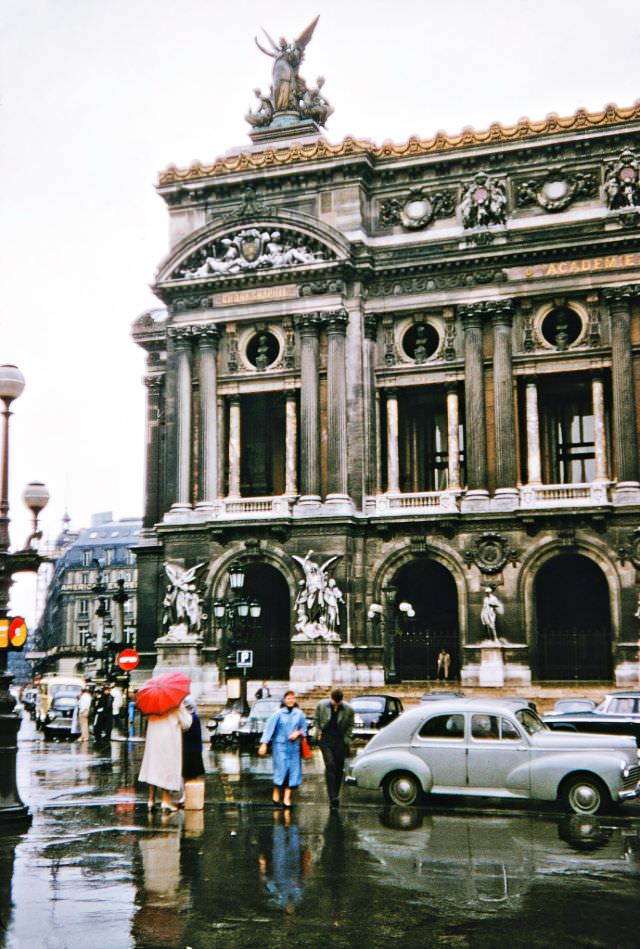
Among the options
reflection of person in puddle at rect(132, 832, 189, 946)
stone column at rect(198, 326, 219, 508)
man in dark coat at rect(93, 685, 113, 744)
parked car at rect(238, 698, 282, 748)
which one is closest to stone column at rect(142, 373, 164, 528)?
stone column at rect(198, 326, 219, 508)

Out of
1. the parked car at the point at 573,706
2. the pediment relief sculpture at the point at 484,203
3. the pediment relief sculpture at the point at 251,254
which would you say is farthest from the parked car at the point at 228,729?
the pediment relief sculpture at the point at 484,203

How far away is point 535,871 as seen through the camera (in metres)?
14.0

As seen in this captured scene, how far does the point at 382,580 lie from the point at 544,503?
7.00 m

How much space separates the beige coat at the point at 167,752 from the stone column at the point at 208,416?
29.4 meters

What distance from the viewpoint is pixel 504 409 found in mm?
45594

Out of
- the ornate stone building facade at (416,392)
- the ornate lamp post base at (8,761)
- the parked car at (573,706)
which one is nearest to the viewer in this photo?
the ornate lamp post base at (8,761)

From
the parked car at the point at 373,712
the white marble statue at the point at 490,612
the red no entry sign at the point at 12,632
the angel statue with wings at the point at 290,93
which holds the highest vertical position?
the angel statue with wings at the point at 290,93

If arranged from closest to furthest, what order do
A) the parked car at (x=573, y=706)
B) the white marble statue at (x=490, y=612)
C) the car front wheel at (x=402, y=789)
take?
the car front wheel at (x=402, y=789) < the parked car at (x=573, y=706) < the white marble statue at (x=490, y=612)

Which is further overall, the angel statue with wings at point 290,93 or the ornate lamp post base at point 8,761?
the angel statue with wings at point 290,93

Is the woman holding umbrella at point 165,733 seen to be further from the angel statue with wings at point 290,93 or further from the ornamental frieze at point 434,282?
the angel statue with wings at point 290,93

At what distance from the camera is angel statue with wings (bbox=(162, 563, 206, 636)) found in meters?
47.5

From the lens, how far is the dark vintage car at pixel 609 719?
2544 cm

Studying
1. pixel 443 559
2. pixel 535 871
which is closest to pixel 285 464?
pixel 443 559

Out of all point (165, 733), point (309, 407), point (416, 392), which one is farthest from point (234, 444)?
point (165, 733)
